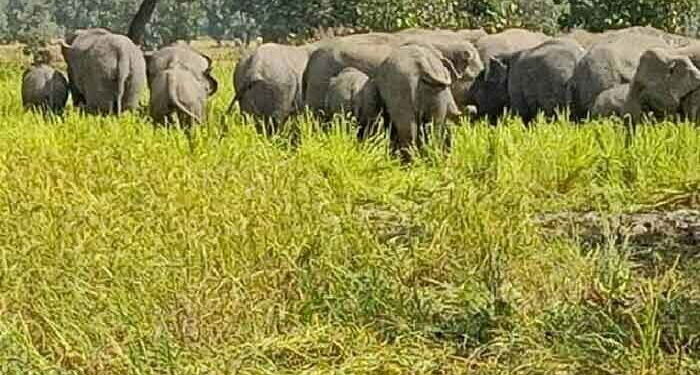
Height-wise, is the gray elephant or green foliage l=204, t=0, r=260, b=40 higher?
the gray elephant

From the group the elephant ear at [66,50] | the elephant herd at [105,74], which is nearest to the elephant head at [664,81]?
the elephant herd at [105,74]

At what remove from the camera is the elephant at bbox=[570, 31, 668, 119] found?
8.82 metres

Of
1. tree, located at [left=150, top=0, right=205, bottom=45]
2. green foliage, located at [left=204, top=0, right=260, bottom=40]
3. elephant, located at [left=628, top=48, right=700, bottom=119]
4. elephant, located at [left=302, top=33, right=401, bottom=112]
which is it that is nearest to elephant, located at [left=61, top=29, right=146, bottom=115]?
elephant, located at [left=302, top=33, right=401, bottom=112]

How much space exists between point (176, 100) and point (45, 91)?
2.14 metres

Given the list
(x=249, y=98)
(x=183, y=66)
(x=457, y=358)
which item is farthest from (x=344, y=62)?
(x=457, y=358)

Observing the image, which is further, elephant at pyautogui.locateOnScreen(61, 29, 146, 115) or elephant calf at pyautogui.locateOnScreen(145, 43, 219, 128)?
elephant at pyautogui.locateOnScreen(61, 29, 146, 115)

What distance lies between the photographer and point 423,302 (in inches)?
171

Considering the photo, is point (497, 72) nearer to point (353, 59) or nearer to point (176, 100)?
point (353, 59)

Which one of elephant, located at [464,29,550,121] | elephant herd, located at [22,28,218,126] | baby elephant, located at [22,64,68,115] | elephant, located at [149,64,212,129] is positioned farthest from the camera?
baby elephant, located at [22,64,68,115]

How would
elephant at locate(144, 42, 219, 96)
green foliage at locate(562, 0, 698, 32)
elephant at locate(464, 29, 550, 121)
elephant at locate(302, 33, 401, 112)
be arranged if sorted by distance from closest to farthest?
elephant at locate(302, 33, 401, 112) → elephant at locate(144, 42, 219, 96) → elephant at locate(464, 29, 550, 121) → green foliage at locate(562, 0, 698, 32)

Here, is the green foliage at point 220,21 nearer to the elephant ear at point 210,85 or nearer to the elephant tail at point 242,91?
the elephant ear at point 210,85

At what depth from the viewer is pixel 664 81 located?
323 inches

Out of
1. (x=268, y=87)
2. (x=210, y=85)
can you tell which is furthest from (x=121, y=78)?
(x=268, y=87)

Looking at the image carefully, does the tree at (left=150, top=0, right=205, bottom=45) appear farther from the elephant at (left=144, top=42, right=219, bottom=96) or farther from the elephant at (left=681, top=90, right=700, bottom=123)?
the elephant at (left=681, top=90, right=700, bottom=123)
